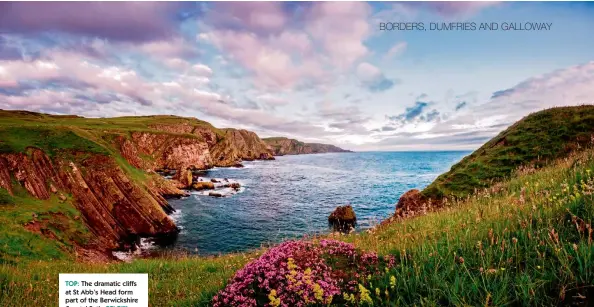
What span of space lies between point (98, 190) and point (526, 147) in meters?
50.4

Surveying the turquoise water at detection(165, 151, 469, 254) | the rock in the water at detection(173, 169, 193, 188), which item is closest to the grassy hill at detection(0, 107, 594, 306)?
the turquoise water at detection(165, 151, 469, 254)

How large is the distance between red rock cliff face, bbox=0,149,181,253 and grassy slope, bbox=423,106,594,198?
37.7 meters

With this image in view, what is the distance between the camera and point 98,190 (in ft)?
133

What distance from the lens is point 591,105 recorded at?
25703mm

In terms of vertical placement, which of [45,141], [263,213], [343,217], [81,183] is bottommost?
[263,213]

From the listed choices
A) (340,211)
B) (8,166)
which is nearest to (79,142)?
(8,166)

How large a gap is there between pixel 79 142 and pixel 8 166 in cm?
1265

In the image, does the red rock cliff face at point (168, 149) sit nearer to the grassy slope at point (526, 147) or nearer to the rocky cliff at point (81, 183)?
the rocky cliff at point (81, 183)

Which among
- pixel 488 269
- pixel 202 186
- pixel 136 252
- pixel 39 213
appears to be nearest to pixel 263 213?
pixel 136 252

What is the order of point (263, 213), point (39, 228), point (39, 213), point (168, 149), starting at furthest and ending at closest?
point (168, 149), point (263, 213), point (39, 213), point (39, 228)

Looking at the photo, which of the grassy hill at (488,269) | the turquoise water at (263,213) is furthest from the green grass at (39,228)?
the grassy hill at (488,269)

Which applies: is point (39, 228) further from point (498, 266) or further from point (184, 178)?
point (184, 178)

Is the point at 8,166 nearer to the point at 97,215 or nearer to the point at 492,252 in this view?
the point at 97,215

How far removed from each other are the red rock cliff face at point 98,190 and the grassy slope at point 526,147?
3770 centimetres
